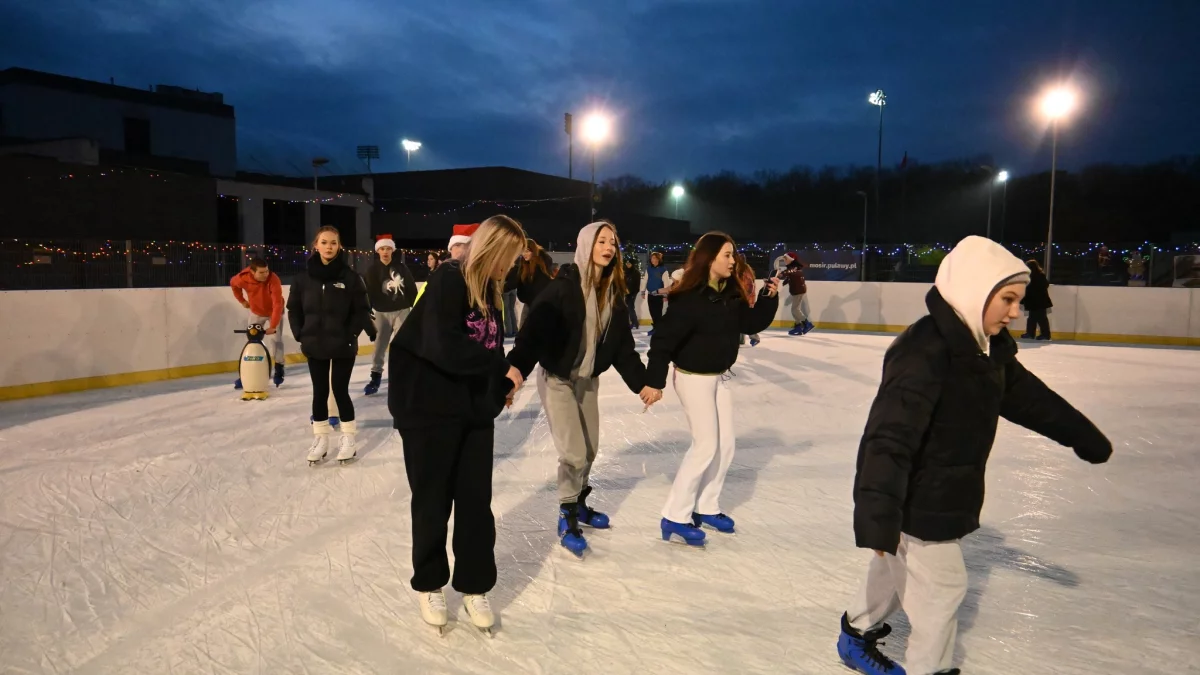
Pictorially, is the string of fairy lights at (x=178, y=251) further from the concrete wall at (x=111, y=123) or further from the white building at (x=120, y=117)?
the concrete wall at (x=111, y=123)

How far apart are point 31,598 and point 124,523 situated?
954 millimetres

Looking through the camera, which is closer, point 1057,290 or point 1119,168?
point 1057,290

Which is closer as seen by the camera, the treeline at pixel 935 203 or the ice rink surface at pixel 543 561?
the ice rink surface at pixel 543 561

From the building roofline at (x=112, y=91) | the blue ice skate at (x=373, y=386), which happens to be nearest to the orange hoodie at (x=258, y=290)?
the blue ice skate at (x=373, y=386)

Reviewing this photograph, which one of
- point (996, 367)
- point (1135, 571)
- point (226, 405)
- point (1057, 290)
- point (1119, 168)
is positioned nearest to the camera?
point (996, 367)

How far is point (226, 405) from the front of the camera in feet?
25.5

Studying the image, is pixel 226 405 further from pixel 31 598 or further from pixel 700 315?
pixel 700 315

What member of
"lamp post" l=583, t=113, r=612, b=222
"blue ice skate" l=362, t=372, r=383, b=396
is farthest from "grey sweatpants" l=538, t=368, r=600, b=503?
"lamp post" l=583, t=113, r=612, b=222

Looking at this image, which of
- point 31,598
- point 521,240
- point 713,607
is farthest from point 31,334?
point 713,607

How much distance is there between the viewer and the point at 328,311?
17.1 feet

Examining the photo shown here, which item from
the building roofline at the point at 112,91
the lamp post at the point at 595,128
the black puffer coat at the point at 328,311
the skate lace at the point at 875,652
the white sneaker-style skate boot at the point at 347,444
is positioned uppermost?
the building roofline at the point at 112,91

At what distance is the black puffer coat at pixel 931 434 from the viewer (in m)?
2.18

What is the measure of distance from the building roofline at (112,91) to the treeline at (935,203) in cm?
1963

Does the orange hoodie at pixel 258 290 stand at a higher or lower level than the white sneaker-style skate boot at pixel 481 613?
higher
